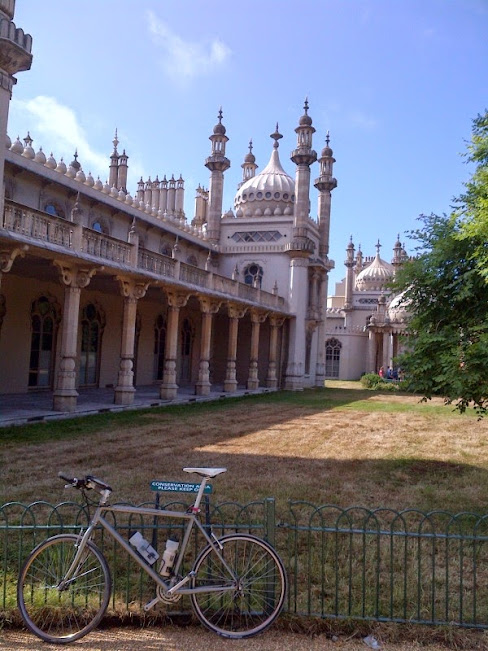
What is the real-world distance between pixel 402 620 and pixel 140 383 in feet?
71.6

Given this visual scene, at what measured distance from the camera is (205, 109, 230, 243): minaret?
31.8m

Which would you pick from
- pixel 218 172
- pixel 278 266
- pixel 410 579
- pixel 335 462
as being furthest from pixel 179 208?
pixel 410 579

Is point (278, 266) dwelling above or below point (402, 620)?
above

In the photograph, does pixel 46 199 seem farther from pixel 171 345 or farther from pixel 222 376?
pixel 222 376

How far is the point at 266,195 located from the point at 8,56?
23.4m

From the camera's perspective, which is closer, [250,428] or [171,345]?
[250,428]

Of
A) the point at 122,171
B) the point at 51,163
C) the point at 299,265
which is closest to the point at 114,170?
the point at 122,171

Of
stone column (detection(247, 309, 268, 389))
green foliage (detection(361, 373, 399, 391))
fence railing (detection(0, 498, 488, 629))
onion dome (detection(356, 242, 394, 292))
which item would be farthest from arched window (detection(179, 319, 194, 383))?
onion dome (detection(356, 242, 394, 292))

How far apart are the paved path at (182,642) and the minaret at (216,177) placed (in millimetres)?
28315

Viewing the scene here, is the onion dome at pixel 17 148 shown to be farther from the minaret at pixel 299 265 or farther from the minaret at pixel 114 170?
the minaret at pixel 299 265

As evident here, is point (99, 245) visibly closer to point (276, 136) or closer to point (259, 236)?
point (259, 236)

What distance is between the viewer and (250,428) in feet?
47.3

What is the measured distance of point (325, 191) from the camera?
37.2m

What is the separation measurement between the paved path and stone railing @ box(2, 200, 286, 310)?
30.1 feet
